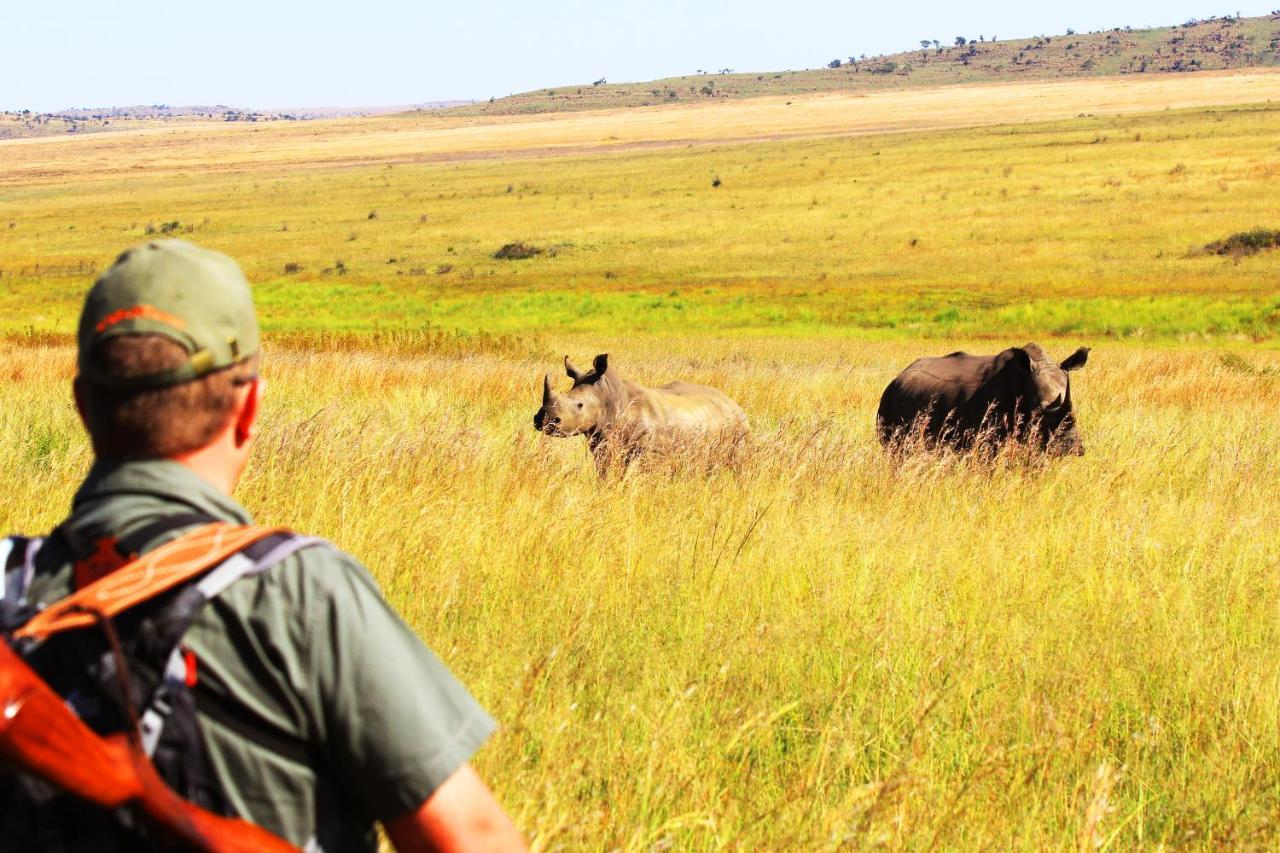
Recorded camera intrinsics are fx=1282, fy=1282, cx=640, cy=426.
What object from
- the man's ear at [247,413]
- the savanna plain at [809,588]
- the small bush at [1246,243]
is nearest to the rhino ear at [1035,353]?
the savanna plain at [809,588]

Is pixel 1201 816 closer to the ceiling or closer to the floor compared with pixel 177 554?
closer to the floor

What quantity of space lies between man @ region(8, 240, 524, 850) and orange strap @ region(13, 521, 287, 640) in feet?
0.18

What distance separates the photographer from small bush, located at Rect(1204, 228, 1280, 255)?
47.3m

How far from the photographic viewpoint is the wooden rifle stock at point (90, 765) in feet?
4.77

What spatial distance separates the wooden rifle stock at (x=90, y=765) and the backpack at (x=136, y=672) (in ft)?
0.18

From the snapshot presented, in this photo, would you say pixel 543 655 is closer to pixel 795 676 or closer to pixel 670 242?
pixel 795 676

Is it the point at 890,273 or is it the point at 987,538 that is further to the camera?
the point at 890,273

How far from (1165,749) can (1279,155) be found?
75.8m

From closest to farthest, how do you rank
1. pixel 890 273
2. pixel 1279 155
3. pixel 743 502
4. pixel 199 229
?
pixel 743 502, pixel 890 273, pixel 1279 155, pixel 199 229

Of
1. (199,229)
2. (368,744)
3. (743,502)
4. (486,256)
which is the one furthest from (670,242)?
(368,744)

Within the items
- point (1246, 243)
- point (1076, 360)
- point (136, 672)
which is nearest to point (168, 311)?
point (136, 672)

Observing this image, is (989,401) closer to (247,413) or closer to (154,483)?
(247,413)

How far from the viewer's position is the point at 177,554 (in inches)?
66.4

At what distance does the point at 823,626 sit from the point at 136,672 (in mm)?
3472
